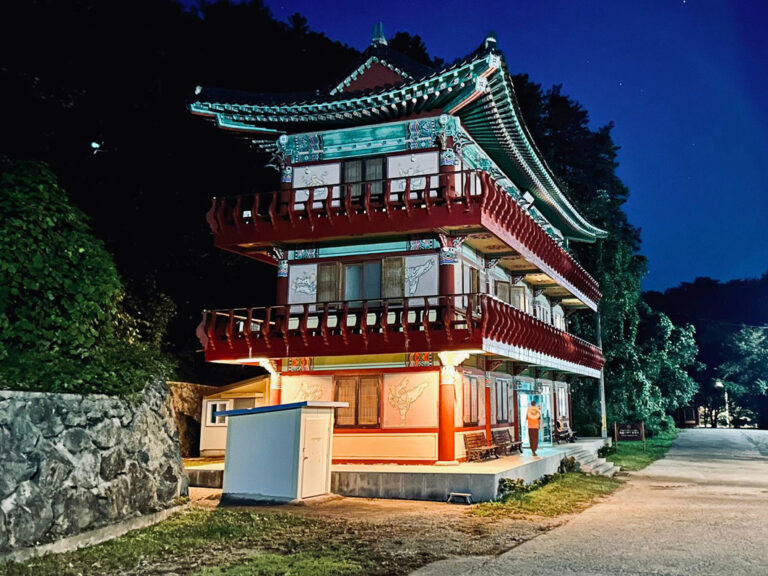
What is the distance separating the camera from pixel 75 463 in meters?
10.4

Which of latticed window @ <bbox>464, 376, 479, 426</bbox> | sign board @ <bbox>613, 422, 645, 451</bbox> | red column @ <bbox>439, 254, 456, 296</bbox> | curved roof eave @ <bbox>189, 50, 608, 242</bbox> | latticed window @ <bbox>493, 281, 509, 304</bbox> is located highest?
curved roof eave @ <bbox>189, 50, 608, 242</bbox>

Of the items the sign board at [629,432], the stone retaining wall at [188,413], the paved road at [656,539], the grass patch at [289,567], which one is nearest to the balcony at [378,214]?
the stone retaining wall at [188,413]

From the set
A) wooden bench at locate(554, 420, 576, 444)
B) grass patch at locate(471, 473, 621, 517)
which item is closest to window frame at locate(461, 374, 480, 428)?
grass patch at locate(471, 473, 621, 517)

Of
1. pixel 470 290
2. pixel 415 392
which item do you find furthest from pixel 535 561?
pixel 470 290

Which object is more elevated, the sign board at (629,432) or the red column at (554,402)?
the red column at (554,402)

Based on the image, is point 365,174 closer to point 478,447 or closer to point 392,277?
point 392,277

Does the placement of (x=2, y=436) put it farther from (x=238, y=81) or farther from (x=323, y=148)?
(x=238, y=81)

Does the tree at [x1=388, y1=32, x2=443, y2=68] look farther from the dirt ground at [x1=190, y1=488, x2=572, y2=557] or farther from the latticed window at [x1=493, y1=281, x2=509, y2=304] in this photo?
the dirt ground at [x1=190, y1=488, x2=572, y2=557]

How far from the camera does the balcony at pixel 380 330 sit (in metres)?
20.1

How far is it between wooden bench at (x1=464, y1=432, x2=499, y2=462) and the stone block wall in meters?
11.0

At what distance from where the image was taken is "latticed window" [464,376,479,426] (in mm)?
22609

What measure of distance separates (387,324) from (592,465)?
1032cm

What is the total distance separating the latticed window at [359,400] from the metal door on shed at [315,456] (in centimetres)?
448

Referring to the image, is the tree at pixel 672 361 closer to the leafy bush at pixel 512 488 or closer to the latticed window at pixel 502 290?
the latticed window at pixel 502 290
